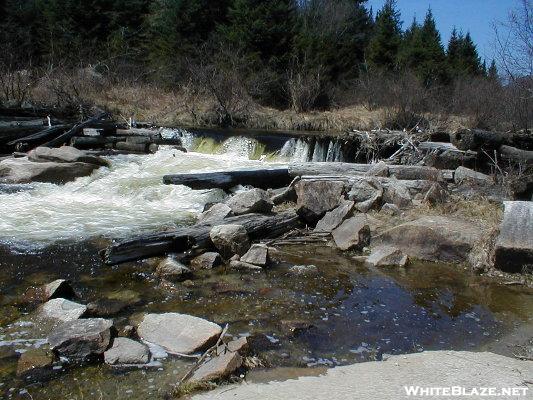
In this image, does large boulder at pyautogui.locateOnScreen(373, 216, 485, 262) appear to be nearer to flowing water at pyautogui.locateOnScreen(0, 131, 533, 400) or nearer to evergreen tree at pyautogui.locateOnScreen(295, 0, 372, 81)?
flowing water at pyautogui.locateOnScreen(0, 131, 533, 400)

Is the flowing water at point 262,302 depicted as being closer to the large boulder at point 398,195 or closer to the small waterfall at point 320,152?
the large boulder at point 398,195

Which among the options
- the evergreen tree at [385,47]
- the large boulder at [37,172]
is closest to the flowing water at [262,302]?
the large boulder at [37,172]

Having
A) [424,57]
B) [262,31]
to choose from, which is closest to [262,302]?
[262,31]

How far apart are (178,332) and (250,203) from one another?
366 cm

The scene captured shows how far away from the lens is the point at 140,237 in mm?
6160

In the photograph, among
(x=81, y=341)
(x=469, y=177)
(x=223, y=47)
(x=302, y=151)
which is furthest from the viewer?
(x=223, y=47)

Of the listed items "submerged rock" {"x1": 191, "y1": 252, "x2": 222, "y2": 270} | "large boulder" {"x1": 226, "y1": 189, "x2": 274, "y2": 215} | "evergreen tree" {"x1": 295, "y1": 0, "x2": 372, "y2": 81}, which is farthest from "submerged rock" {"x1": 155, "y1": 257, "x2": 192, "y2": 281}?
"evergreen tree" {"x1": 295, "y1": 0, "x2": 372, "y2": 81}

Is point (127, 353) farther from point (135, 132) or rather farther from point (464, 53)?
point (464, 53)

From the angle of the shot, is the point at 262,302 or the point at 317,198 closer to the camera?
the point at 262,302

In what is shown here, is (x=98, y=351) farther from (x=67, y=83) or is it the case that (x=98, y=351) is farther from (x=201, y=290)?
(x=67, y=83)

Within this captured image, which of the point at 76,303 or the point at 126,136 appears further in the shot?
the point at 126,136

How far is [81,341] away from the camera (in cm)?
387

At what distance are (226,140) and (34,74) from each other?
1254 cm

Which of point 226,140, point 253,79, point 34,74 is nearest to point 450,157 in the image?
point 226,140
